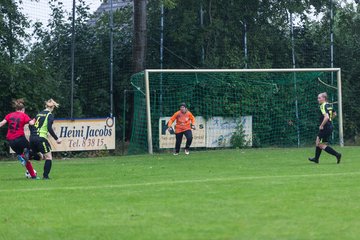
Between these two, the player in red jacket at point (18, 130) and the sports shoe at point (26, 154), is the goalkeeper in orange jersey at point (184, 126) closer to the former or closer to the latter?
the player in red jacket at point (18, 130)

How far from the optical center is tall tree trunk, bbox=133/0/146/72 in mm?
29703

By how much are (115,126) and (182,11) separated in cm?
607

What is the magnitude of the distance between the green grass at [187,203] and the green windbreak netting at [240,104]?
10057mm

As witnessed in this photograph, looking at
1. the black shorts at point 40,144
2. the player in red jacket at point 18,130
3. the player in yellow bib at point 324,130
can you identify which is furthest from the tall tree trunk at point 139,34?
the black shorts at point 40,144

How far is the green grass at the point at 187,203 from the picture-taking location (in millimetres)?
8969

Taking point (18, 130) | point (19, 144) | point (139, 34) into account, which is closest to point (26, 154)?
point (19, 144)

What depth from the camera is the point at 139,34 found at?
2970 centimetres

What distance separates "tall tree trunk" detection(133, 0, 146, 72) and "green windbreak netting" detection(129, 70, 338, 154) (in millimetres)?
961

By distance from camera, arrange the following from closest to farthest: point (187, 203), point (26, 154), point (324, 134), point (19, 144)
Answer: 1. point (187, 203)
2. point (26, 154)
3. point (19, 144)
4. point (324, 134)

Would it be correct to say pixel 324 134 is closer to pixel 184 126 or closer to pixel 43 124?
pixel 43 124

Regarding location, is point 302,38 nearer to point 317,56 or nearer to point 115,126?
point 317,56

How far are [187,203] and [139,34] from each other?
1909cm

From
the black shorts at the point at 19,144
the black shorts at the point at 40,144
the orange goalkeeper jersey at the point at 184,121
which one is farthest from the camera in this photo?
the orange goalkeeper jersey at the point at 184,121

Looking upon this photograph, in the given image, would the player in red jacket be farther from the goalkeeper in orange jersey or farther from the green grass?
the goalkeeper in orange jersey
